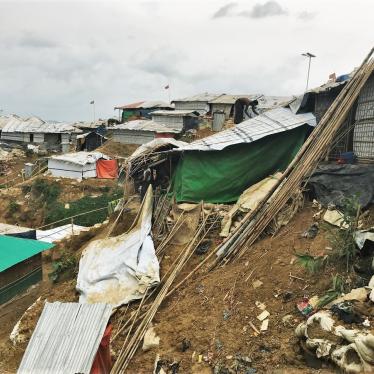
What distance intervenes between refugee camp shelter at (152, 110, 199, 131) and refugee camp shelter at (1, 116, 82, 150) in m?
9.20

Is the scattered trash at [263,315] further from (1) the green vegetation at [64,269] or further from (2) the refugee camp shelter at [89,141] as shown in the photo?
(2) the refugee camp shelter at [89,141]

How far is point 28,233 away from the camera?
13289mm

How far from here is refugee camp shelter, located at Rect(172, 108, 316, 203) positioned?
1088 cm

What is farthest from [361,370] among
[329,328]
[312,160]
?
[312,160]

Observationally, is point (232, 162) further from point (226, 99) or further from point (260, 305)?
point (226, 99)

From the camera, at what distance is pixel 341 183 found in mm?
8281

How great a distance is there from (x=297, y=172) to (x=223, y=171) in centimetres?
275

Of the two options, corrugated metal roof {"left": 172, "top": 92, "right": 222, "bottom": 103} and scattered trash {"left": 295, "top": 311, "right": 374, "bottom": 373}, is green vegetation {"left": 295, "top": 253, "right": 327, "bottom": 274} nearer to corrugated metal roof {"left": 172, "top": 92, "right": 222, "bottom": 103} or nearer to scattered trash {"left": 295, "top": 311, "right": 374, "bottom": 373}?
scattered trash {"left": 295, "top": 311, "right": 374, "bottom": 373}

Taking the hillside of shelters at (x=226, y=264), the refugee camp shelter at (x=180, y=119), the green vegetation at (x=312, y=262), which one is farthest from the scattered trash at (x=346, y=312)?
the refugee camp shelter at (x=180, y=119)

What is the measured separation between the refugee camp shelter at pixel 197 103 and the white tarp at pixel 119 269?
82.4ft

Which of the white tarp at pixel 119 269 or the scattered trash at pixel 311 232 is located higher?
the scattered trash at pixel 311 232

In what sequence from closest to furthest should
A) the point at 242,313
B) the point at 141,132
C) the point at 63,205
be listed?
1. the point at 242,313
2. the point at 63,205
3. the point at 141,132

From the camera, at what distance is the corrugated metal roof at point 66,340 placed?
5.16m

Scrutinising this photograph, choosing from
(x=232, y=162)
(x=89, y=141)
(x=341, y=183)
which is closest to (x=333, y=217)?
(x=341, y=183)
